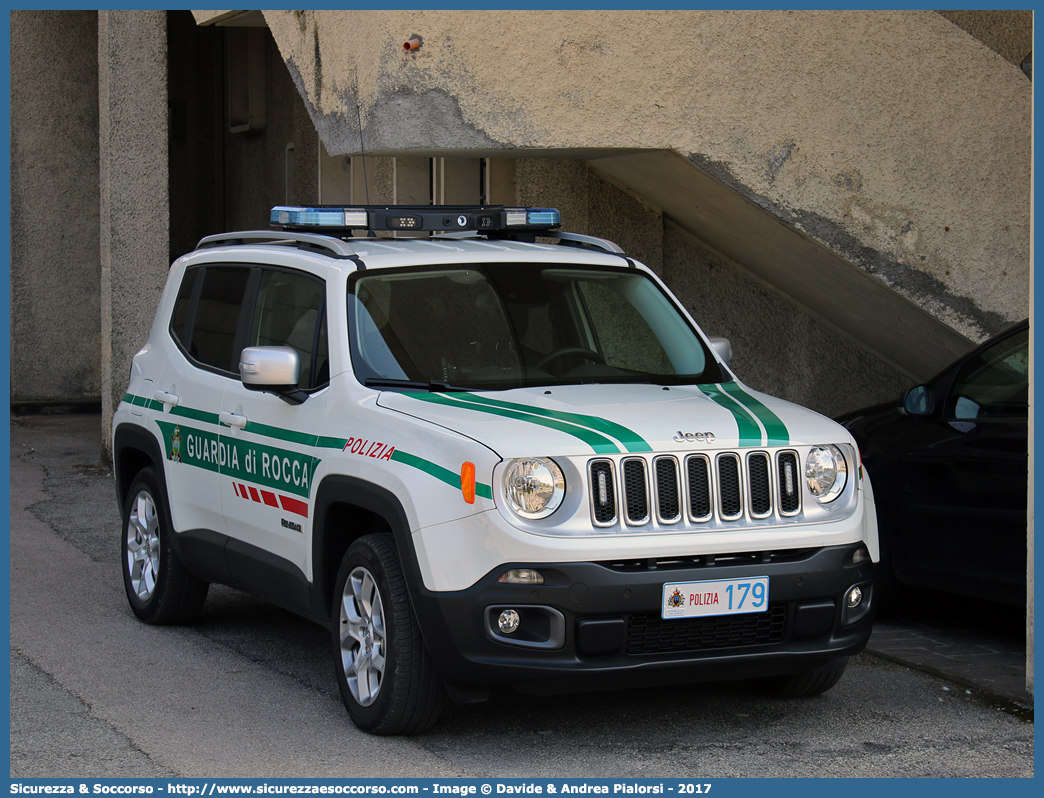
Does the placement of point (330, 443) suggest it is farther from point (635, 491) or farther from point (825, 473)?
point (825, 473)

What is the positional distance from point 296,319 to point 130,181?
702 cm

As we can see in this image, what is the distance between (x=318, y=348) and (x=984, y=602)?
424 cm

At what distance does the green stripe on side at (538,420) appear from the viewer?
473cm

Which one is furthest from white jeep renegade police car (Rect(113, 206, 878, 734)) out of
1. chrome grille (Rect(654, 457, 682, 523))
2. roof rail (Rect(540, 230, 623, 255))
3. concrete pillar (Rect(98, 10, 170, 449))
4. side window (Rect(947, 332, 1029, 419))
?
concrete pillar (Rect(98, 10, 170, 449))

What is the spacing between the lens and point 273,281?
6.27m

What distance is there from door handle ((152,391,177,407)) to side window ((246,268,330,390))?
61 cm

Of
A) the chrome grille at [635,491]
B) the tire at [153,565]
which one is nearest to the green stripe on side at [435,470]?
the chrome grille at [635,491]

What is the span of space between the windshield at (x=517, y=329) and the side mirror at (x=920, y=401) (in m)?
1.17

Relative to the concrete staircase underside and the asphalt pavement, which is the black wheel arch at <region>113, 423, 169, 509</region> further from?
the concrete staircase underside

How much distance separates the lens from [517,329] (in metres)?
5.83

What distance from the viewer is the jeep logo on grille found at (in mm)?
4840

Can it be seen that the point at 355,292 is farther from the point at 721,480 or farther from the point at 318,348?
the point at 721,480

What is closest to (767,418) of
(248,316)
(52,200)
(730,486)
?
(730,486)

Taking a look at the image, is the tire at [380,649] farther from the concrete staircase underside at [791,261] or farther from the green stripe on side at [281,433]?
the concrete staircase underside at [791,261]
